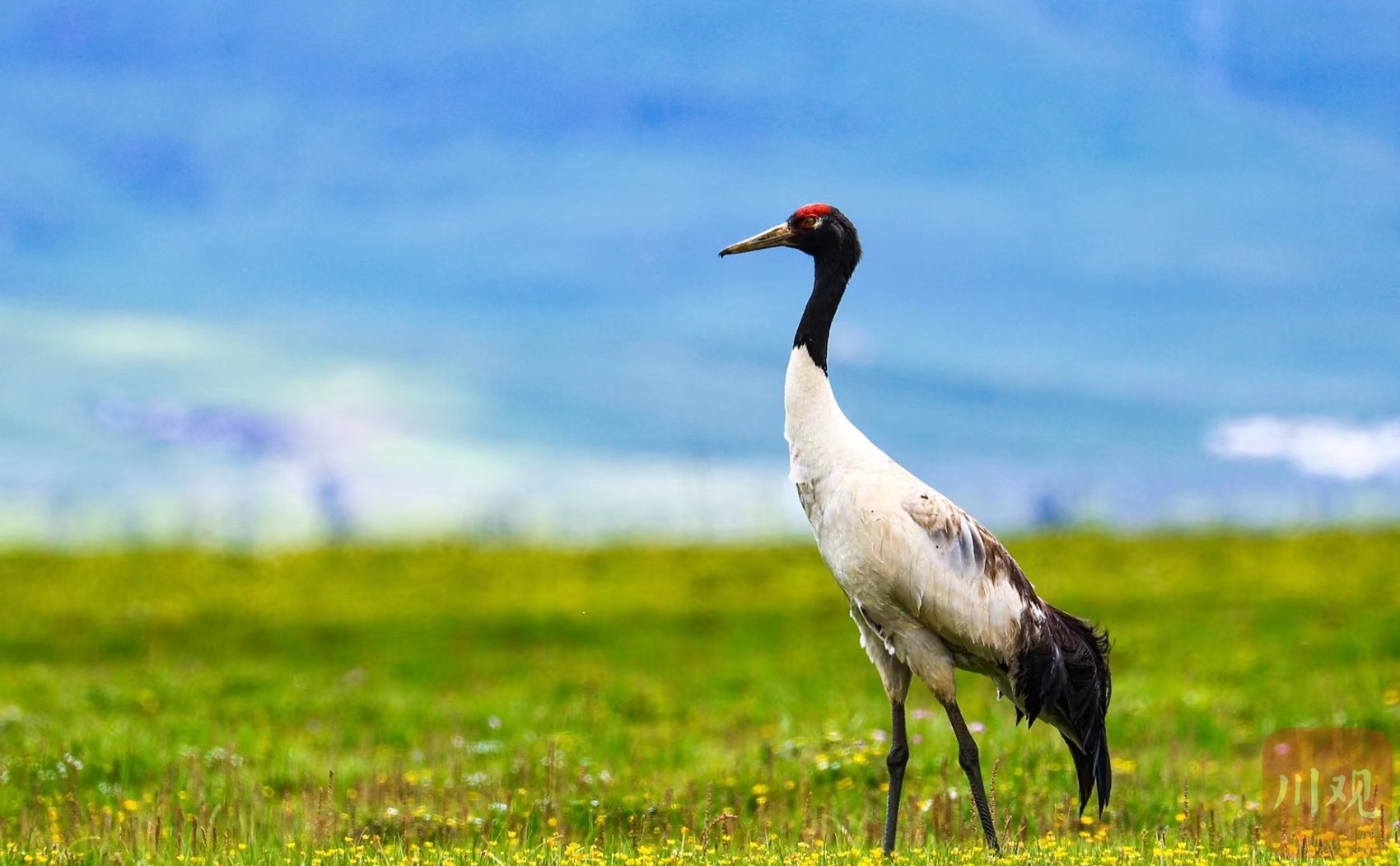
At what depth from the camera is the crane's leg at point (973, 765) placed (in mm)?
8938

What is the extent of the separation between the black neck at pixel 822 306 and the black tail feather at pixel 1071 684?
218cm

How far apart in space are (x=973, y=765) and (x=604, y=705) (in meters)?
8.89

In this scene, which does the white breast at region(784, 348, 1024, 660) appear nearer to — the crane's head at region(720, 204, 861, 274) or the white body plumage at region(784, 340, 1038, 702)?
the white body plumage at region(784, 340, 1038, 702)

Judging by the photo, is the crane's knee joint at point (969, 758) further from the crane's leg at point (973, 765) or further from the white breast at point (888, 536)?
the white breast at point (888, 536)

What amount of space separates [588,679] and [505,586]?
804 cm

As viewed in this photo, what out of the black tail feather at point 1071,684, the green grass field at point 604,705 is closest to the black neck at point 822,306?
the black tail feather at point 1071,684

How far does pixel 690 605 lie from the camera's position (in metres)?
25.8

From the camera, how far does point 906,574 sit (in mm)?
8906

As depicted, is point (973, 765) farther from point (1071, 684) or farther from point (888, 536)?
point (888, 536)

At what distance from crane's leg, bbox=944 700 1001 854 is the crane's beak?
10.4ft

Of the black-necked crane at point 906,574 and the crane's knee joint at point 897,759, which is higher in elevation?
the black-necked crane at point 906,574

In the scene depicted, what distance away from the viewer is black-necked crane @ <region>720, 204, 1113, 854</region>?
897 cm

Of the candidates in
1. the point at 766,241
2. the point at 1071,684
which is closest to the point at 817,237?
the point at 766,241

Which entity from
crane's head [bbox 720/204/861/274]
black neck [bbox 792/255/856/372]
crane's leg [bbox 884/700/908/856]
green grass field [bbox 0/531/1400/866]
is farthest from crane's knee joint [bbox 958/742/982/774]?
crane's head [bbox 720/204/861/274]
